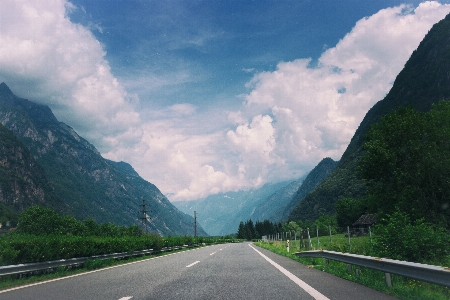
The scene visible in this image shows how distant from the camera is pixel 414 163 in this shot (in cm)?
3562

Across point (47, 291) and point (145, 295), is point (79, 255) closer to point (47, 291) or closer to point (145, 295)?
point (47, 291)

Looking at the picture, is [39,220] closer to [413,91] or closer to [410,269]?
[410,269]

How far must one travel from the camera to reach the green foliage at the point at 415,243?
976 centimetres

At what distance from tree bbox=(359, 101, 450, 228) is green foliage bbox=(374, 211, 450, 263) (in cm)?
2627

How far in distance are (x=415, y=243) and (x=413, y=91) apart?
157673mm

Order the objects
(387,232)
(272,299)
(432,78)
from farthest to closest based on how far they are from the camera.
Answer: (432,78) < (387,232) < (272,299)

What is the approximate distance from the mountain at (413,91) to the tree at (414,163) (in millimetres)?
92120

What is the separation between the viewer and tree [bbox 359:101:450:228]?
113ft

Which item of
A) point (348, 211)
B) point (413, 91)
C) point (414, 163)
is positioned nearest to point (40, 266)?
point (414, 163)

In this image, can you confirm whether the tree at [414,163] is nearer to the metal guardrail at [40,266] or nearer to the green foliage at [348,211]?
the metal guardrail at [40,266]

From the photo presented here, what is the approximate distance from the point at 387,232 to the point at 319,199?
181m

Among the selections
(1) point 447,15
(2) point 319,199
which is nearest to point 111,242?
(2) point 319,199

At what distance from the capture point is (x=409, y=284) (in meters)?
7.86

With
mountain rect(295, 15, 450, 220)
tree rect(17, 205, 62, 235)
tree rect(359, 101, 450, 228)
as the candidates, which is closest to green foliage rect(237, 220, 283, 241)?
mountain rect(295, 15, 450, 220)
